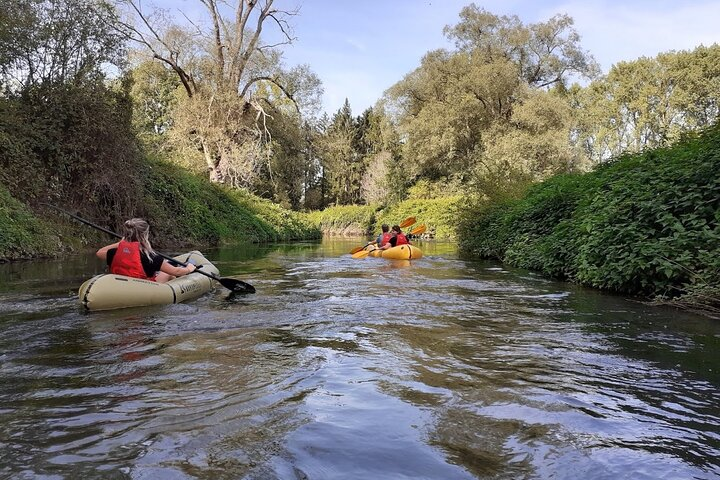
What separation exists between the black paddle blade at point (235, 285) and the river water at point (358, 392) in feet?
3.60

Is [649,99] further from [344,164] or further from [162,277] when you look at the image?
[162,277]

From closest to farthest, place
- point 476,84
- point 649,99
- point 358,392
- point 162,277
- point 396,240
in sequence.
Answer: point 358,392 < point 162,277 < point 396,240 < point 476,84 < point 649,99

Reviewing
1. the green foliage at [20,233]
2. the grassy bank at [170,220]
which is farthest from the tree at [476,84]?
the green foliage at [20,233]

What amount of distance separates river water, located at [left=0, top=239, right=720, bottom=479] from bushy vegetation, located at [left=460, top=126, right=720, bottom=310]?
530 millimetres

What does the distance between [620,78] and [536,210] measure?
28.1 meters

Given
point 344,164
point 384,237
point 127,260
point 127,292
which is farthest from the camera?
point 344,164

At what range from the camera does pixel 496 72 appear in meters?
29.3

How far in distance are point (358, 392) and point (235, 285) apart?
4.46 m

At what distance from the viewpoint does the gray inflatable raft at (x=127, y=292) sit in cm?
569

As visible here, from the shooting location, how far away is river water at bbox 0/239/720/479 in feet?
7.55

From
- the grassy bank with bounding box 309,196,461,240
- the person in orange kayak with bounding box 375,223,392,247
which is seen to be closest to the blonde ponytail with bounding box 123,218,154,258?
the person in orange kayak with bounding box 375,223,392,247

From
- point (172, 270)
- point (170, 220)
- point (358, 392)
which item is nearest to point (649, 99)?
point (170, 220)

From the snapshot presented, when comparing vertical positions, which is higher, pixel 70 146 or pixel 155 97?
pixel 155 97

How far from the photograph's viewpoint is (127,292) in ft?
19.4
